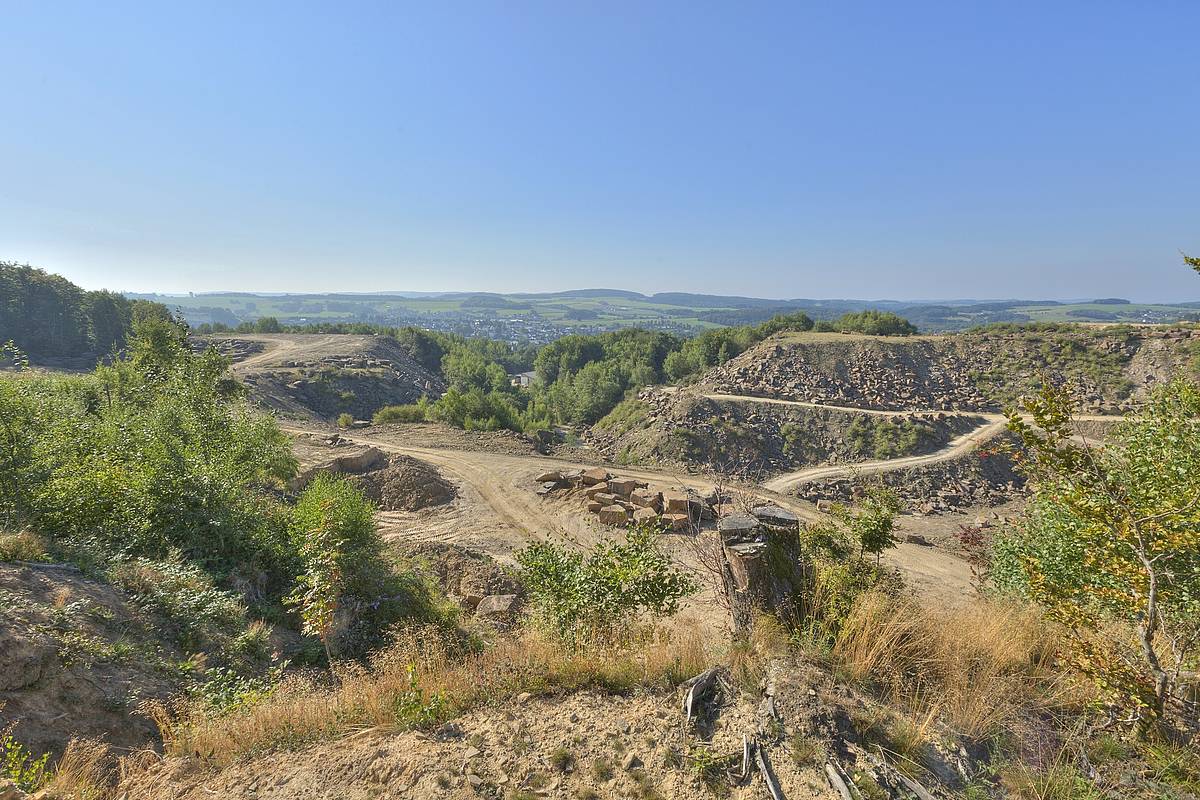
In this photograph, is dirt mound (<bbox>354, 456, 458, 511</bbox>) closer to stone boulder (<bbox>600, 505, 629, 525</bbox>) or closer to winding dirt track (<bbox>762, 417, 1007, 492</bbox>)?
stone boulder (<bbox>600, 505, 629, 525</bbox>)

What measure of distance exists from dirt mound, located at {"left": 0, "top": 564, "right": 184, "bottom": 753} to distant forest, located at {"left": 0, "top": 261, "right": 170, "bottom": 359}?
63.4 metres

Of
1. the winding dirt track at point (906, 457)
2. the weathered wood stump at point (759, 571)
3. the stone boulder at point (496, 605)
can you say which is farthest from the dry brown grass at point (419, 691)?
the winding dirt track at point (906, 457)

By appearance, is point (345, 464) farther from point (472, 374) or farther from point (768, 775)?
point (472, 374)

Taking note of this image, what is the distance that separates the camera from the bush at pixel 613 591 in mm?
6473

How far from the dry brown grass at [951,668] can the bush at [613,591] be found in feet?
6.94

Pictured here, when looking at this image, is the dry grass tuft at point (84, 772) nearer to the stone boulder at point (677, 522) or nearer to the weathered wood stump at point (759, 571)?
the weathered wood stump at point (759, 571)

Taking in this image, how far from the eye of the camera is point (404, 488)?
70.2ft

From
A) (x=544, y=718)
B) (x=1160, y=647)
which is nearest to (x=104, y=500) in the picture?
(x=544, y=718)

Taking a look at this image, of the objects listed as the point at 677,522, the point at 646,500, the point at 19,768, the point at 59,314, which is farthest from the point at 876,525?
the point at 59,314

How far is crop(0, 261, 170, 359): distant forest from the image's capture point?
56094 millimetres

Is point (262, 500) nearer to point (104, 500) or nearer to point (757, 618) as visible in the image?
point (104, 500)

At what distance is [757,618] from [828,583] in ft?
5.29

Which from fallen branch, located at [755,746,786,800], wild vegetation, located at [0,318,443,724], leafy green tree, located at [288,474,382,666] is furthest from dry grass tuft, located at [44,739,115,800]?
fallen branch, located at [755,746,786,800]

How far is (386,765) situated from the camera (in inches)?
171
